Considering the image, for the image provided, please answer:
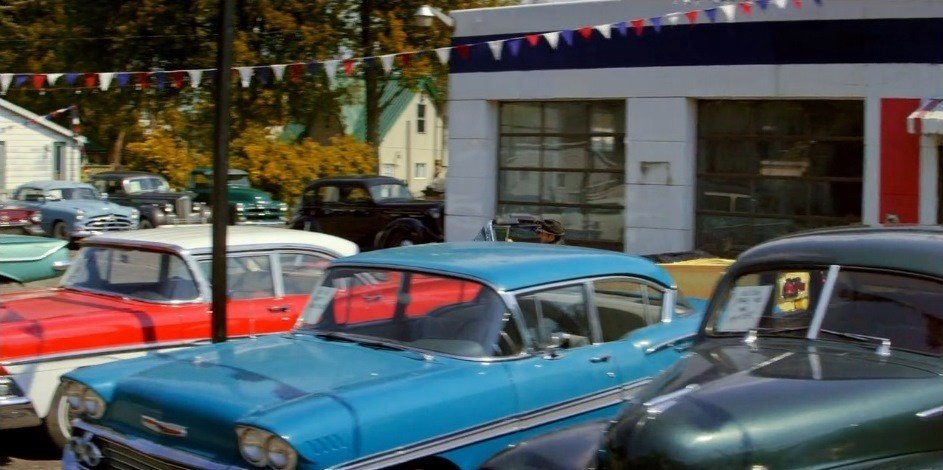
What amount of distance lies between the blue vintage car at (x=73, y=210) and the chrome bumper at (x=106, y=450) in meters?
19.7

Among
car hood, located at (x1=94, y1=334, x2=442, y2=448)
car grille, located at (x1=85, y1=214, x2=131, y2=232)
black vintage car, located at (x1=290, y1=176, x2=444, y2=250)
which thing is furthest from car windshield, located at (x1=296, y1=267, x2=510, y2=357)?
car grille, located at (x1=85, y1=214, x2=131, y2=232)

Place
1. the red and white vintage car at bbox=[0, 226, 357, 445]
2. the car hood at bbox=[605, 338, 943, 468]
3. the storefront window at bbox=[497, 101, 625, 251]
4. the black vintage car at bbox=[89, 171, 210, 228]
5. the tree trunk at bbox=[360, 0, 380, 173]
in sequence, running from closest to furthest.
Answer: the car hood at bbox=[605, 338, 943, 468] → the red and white vintage car at bbox=[0, 226, 357, 445] → the storefront window at bbox=[497, 101, 625, 251] → the black vintage car at bbox=[89, 171, 210, 228] → the tree trunk at bbox=[360, 0, 380, 173]

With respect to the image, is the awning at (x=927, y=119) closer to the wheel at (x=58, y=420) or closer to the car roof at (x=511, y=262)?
the car roof at (x=511, y=262)

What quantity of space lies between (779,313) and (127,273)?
518cm

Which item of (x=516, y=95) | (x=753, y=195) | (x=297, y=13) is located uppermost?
(x=297, y=13)

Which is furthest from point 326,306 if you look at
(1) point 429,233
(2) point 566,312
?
(1) point 429,233

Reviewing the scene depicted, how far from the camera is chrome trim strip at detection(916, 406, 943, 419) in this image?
12.1ft

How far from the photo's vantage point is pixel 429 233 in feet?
61.1

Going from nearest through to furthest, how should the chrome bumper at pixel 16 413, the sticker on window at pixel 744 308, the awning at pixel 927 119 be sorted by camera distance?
the sticker on window at pixel 744 308
the chrome bumper at pixel 16 413
the awning at pixel 927 119

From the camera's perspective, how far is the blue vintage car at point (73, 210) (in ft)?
80.4

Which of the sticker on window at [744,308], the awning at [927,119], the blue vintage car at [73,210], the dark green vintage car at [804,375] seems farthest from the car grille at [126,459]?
the blue vintage car at [73,210]

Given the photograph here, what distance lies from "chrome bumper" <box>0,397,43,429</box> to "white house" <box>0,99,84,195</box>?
27459 mm

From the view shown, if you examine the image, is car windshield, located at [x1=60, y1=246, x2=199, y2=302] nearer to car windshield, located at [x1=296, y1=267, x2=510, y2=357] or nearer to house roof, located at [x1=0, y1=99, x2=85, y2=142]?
car windshield, located at [x1=296, y1=267, x2=510, y2=357]

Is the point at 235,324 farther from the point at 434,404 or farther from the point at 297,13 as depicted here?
the point at 297,13
